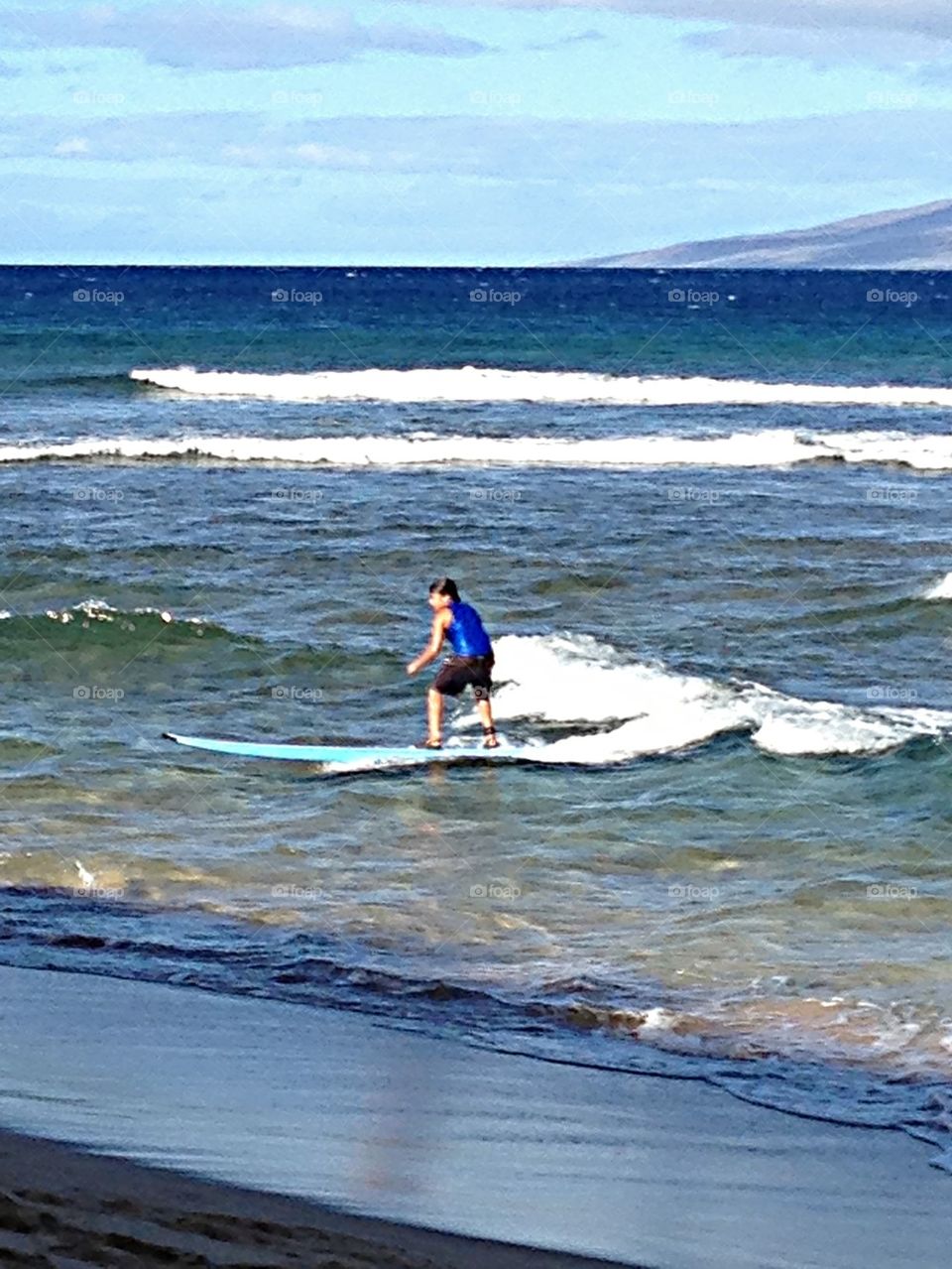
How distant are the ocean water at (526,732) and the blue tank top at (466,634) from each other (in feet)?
2.06

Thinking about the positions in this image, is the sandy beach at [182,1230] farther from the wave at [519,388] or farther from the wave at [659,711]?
the wave at [519,388]

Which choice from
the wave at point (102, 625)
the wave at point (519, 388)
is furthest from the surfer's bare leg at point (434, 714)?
the wave at point (519, 388)

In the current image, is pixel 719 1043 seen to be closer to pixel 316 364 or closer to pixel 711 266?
pixel 316 364

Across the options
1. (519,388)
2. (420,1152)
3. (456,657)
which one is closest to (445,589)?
(456,657)

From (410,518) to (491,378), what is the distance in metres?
21.7

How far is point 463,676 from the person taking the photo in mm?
13742

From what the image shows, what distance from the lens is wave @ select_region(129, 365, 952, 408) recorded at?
4122cm

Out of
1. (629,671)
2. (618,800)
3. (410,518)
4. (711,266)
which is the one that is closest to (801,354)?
(410,518)

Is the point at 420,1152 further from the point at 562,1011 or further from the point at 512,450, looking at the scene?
the point at 512,450

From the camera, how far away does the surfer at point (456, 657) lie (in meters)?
13.5

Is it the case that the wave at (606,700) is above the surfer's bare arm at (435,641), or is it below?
below

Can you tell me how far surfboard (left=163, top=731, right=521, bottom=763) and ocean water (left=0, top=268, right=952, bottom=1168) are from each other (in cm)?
18

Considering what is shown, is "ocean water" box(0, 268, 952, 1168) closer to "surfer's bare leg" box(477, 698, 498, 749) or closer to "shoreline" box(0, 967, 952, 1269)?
"surfer's bare leg" box(477, 698, 498, 749)

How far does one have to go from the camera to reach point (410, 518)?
23609 millimetres
